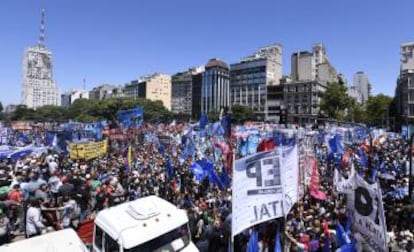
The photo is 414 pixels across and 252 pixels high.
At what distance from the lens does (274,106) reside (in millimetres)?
134875

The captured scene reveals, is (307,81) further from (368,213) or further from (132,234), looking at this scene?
(132,234)

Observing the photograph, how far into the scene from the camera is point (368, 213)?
7324mm

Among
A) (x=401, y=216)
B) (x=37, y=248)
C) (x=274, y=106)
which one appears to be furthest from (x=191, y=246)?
(x=274, y=106)

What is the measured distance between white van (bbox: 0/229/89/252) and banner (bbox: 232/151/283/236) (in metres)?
3.30

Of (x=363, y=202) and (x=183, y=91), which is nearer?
→ (x=363, y=202)

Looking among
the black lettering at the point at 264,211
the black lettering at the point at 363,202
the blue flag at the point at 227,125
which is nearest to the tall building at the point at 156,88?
the blue flag at the point at 227,125

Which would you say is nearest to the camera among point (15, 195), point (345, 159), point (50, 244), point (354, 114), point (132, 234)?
point (50, 244)

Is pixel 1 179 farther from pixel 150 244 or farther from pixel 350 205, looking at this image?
pixel 350 205

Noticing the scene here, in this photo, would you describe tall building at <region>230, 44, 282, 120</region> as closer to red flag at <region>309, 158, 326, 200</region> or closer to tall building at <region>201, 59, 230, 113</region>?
tall building at <region>201, 59, 230, 113</region>

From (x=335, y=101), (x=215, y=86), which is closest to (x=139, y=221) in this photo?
(x=335, y=101)

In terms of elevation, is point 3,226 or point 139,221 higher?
point 139,221

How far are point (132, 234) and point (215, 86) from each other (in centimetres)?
14873

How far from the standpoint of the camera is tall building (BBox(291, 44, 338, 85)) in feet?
449

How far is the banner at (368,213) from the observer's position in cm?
683
